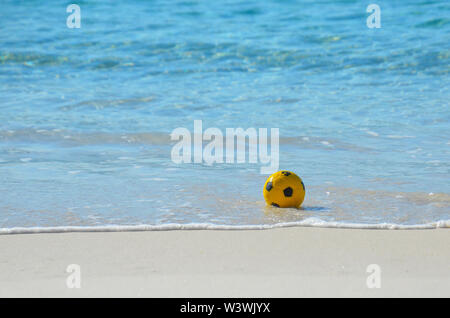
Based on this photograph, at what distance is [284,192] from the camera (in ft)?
16.0

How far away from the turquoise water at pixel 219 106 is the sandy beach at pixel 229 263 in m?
0.40

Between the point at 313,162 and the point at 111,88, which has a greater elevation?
the point at 111,88

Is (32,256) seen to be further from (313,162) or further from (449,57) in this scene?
(449,57)

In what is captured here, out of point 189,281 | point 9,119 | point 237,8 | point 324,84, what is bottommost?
point 189,281

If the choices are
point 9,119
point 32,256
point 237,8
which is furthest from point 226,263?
point 237,8

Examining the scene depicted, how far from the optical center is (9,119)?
8633mm

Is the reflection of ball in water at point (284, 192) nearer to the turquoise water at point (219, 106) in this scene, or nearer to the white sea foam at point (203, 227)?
the turquoise water at point (219, 106)

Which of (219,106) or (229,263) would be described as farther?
(219,106)

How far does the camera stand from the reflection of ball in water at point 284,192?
487 centimetres

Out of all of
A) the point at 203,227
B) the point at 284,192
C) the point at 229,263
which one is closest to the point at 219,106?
the point at 284,192

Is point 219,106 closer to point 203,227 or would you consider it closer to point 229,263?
point 203,227

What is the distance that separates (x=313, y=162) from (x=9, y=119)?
14.0 feet

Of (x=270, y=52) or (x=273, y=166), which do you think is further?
(x=270, y=52)

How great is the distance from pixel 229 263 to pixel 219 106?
5890 mm
